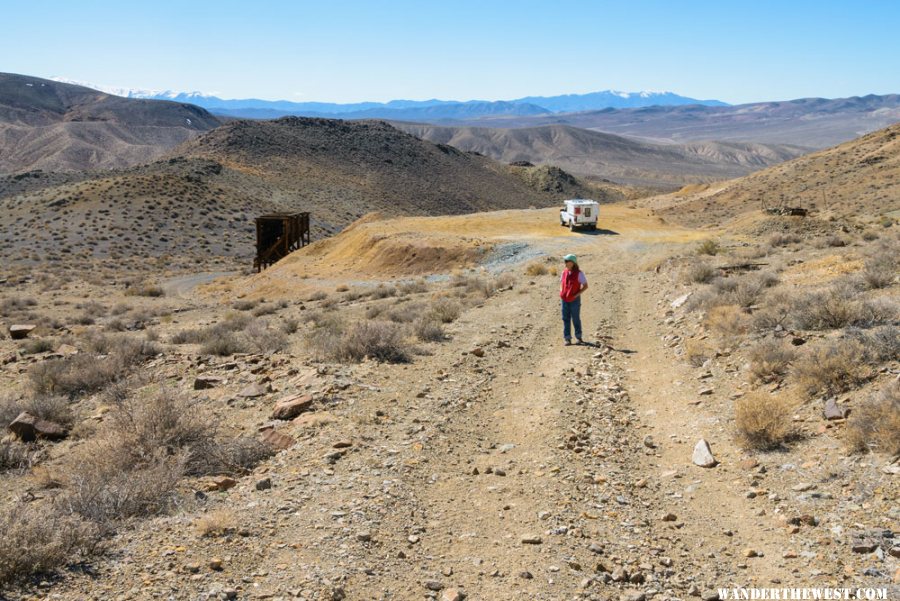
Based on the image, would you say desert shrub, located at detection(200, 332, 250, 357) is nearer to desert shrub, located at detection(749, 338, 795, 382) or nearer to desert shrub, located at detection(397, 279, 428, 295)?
desert shrub, located at detection(397, 279, 428, 295)

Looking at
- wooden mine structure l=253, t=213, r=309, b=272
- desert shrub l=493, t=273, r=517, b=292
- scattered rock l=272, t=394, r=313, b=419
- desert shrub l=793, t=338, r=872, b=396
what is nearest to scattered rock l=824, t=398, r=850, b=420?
desert shrub l=793, t=338, r=872, b=396

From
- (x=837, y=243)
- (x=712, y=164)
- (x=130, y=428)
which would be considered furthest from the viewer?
(x=712, y=164)

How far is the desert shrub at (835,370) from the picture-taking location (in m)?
7.25

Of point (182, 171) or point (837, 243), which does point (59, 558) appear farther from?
point (182, 171)

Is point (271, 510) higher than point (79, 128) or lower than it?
lower

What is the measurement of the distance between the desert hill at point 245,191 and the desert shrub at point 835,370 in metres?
46.5

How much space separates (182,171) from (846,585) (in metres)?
71.8

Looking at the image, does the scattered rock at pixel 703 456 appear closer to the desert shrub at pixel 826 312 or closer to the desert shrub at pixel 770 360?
the desert shrub at pixel 770 360

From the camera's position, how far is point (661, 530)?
5.50 m

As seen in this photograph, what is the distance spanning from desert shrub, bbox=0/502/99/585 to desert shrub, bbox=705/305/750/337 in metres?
8.91

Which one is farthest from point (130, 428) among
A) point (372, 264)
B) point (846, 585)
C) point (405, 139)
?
point (405, 139)

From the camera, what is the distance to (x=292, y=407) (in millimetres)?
8719

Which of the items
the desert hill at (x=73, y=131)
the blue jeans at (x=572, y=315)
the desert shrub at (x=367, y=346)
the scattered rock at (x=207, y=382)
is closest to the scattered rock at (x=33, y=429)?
the scattered rock at (x=207, y=382)

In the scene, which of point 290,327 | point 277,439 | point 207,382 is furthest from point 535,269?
point 277,439
